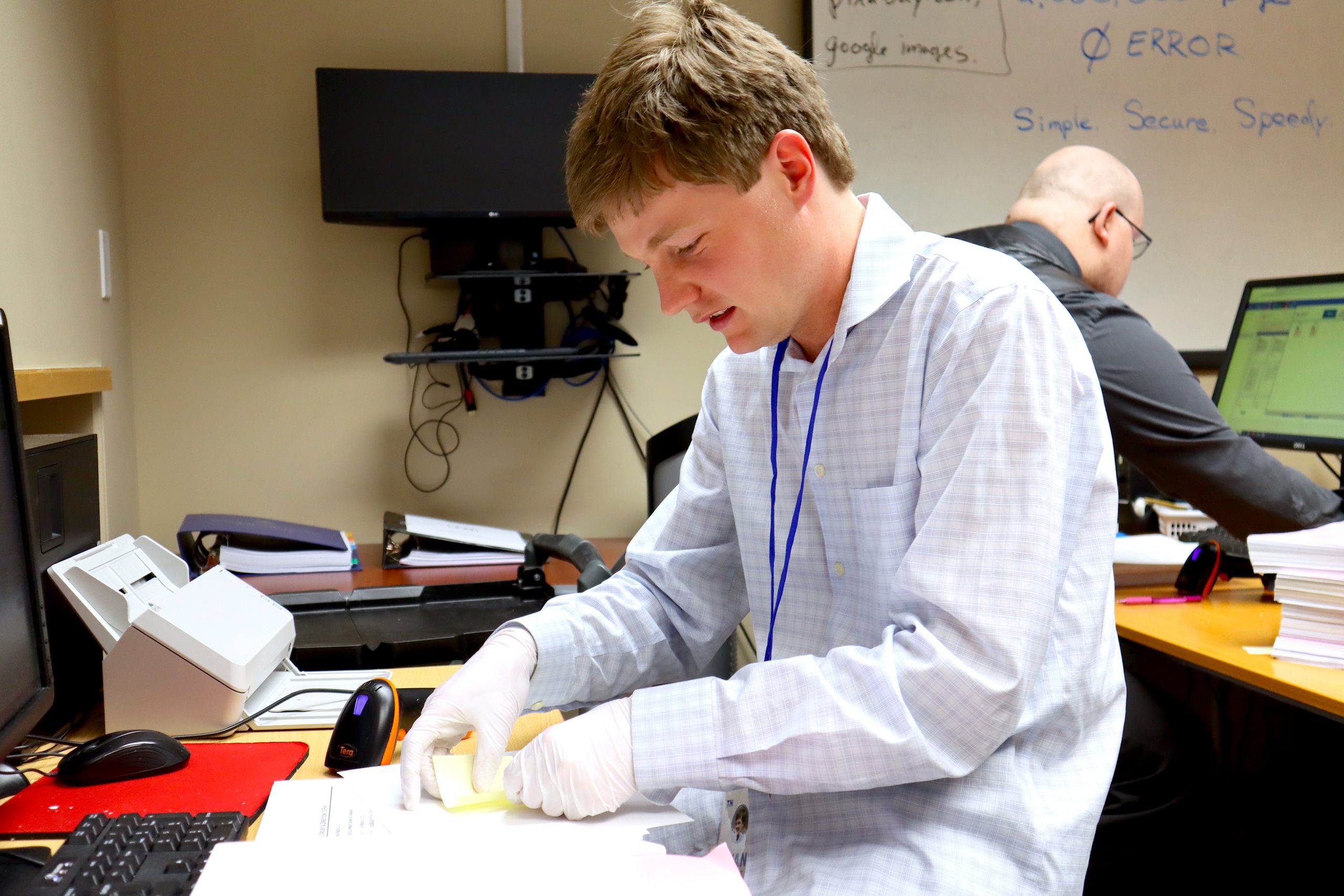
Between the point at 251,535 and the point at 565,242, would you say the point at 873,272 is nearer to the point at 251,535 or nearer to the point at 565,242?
the point at 251,535

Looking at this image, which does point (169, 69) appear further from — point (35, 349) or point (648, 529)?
point (648, 529)

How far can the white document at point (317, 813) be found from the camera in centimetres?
76

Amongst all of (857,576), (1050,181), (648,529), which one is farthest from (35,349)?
(1050,181)

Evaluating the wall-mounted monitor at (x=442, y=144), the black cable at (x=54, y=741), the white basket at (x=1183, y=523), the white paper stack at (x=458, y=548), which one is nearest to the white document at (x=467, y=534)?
the white paper stack at (x=458, y=548)

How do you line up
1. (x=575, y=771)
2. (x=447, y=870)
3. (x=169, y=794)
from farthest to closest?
1. (x=169, y=794)
2. (x=575, y=771)
3. (x=447, y=870)

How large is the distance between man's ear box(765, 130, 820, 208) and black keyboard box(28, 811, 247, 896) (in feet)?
2.29

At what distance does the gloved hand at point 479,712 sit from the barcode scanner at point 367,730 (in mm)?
51

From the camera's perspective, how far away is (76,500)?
1186mm

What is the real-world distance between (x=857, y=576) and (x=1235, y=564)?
1205 millimetres

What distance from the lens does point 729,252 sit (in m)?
0.91

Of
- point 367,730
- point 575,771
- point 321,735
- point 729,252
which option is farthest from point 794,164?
point 321,735

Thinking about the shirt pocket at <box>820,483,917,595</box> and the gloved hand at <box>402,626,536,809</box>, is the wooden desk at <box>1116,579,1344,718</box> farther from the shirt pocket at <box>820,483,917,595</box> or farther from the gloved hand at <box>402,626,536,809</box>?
the gloved hand at <box>402,626,536,809</box>

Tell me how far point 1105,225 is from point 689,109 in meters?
1.39

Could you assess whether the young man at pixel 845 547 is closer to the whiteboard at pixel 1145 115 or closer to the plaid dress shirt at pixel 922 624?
the plaid dress shirt at pixel 922 624
